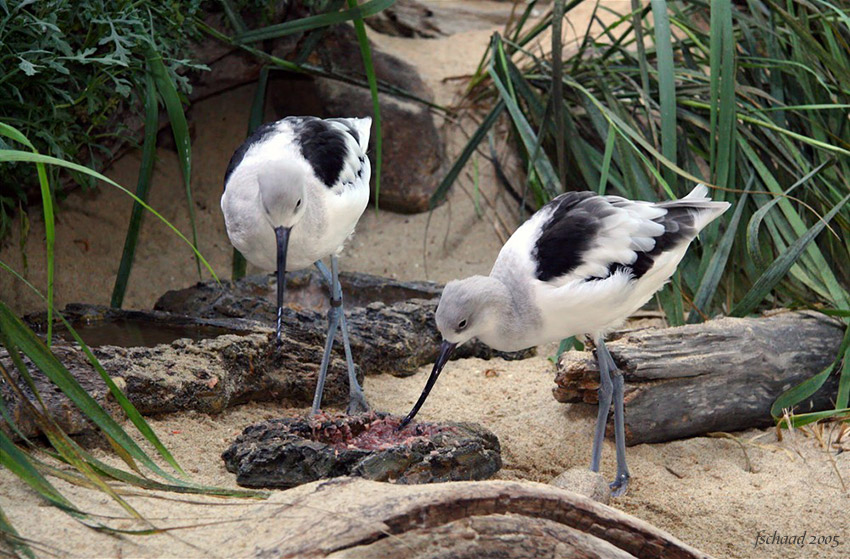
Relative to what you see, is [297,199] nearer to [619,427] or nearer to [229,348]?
[229,348]

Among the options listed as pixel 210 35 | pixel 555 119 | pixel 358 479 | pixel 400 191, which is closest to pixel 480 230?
pixel 400 191

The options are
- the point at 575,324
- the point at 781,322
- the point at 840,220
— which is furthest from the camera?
the point at 840,220

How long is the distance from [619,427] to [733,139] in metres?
1.59

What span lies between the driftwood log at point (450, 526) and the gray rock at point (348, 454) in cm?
57

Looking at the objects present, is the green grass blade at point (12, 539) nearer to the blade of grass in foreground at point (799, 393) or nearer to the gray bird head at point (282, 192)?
the gray bird head at point (282, 192)

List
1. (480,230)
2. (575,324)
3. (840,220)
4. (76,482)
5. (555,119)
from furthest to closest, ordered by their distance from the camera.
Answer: (480,230) → (555,119) → (840,220) → (575,324) → (76,482)

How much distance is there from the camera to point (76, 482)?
80.7 inches

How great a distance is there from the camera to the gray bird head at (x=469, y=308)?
2.73 meters

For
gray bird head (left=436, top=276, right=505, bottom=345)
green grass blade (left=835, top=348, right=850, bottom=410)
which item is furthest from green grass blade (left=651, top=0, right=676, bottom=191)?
gray bird head (left=436, top=276, right=505, bottom=345)

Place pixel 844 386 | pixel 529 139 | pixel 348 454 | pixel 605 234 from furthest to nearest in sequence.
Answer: pixel 529 139
pixel 844 386
pixel 605 234
pixel 348 454

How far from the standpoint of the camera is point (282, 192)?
2.93m

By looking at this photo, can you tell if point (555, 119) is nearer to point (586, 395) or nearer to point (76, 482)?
point (586, 395)

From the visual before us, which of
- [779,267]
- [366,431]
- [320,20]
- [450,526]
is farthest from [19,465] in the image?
[779,267]

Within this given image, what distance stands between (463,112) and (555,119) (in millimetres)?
1355
